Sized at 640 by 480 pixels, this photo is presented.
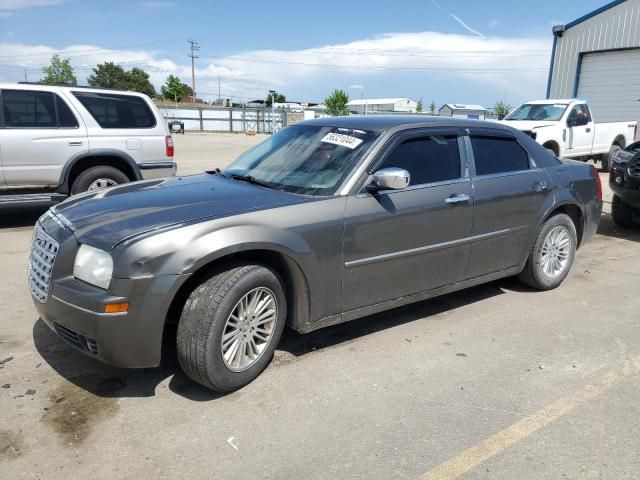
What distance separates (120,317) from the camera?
2.86 meters

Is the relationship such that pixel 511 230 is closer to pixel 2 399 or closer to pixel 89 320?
pixel 89 320

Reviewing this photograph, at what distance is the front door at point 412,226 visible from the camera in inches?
145

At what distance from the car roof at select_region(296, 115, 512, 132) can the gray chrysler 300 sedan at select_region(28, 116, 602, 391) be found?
0.9 inches

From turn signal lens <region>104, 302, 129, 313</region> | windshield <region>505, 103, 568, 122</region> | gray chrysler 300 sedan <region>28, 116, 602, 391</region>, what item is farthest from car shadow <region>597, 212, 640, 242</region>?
turn signal lens <region>104, 302, 129, 313</region>

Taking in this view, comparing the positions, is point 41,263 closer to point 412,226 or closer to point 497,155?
point 412,226

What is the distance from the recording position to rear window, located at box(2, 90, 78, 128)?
7059 mm

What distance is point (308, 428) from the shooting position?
9.64 feet

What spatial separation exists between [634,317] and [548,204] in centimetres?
124

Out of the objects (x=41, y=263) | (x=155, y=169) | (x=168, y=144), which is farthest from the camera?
(x=168, y=144)

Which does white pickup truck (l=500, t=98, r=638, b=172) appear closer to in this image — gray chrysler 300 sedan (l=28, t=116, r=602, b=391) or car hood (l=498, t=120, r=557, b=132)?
car hood (l=498, t=120, r=557, b=132)

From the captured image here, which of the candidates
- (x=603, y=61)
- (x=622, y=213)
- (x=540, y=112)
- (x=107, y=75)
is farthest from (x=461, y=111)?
(x=107, y=75)

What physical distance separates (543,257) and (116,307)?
4.01 metres

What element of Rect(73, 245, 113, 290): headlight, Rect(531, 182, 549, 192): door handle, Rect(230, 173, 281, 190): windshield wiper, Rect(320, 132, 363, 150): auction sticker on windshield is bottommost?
Rect(73, 245, 113, 290): headlight

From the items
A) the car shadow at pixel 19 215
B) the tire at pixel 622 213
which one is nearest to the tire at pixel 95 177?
the car shadow at pixel 19 215
